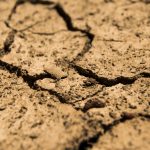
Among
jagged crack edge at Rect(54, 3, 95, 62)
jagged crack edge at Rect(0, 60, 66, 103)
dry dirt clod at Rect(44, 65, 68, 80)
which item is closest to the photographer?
jagged crack edge at Rect(0, 60, 66, 103)

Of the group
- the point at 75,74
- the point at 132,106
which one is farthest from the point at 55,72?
the point at 132,106

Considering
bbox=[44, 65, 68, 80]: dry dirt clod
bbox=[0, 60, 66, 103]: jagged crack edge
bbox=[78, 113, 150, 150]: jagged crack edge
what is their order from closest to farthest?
1. bbox=[78, 113, 150, 150]: jagged crack edge
2. bbox=[0, 60, 66, 103]: jagged crack edge
3. bbox=[44, 65, 68, 80]: dry dirt clod

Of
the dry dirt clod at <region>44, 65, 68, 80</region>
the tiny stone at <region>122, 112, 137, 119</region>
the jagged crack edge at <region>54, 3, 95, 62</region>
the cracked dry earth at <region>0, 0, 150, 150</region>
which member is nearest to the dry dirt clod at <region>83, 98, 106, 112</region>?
the cracked dry earth at <region>0, 0, 150, 150</region>

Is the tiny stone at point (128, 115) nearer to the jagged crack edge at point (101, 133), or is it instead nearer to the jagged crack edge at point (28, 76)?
the jagged crack edge at point (101, 133)

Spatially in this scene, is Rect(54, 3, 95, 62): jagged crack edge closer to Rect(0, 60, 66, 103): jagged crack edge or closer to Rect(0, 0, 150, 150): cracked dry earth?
Rect(0, 0, 150, 150): cracked dry earth

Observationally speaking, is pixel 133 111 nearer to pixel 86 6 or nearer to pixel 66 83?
pixel 66 83

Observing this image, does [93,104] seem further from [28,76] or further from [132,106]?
[28,76]

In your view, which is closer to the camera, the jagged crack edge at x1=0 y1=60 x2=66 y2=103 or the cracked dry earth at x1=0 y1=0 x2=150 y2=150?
the cracked dry earth at x1=0 y1=0 x2=150 y2=150

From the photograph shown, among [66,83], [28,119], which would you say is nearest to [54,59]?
[66,83]
